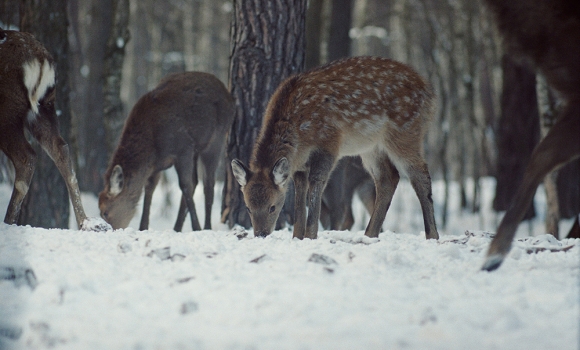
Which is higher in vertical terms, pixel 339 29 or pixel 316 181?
pixel 339 29

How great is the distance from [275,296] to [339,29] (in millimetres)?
9700

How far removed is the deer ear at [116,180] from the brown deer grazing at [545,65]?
16.4ft

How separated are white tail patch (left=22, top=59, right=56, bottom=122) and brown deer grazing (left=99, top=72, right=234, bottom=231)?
5.98 ft

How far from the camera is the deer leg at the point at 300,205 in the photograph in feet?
19.6

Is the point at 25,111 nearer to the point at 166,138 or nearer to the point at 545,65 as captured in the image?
the point at 166,138

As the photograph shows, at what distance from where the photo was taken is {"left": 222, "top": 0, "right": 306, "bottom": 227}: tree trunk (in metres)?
7.30

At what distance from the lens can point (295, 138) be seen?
20.1 ft

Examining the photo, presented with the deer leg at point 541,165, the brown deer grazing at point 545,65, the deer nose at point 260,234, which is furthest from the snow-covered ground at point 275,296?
the deer nose at point 260,234

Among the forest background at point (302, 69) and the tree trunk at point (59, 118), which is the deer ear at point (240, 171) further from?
the tree trunk at point (59, 118)

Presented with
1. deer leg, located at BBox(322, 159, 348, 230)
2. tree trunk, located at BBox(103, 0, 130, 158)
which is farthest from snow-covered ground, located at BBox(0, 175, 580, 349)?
tree trunk, located at BBox(103, 0, 130, 158)

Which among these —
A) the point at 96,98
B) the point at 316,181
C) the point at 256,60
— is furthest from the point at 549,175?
the point at 96,98

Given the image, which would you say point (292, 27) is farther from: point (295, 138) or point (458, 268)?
point (458, 268)

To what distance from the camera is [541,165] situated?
3.70 metres

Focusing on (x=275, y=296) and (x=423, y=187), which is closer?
(x=275, y=296)
